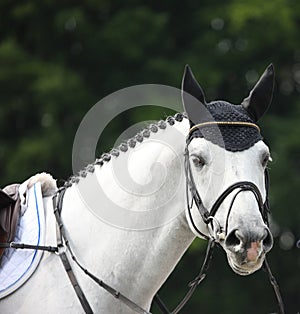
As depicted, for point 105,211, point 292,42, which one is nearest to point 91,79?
point 292,42

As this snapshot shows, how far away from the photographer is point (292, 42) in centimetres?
1407

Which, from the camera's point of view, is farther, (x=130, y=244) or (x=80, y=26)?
(x=80, y=26)

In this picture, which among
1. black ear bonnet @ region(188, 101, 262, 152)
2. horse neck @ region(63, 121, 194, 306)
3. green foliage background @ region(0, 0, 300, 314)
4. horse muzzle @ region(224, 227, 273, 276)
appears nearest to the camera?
horse muzzle @ region(224, 227, 273, 276)

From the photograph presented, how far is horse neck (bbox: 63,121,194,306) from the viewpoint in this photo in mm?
4555

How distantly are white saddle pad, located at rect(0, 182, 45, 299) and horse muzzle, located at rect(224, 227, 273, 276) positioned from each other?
3.89ft

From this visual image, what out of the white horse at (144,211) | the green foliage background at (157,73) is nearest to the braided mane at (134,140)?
the white horse at (144,211)

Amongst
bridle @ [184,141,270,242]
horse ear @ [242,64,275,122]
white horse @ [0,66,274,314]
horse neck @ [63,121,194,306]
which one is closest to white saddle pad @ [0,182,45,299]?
white horse @ [0,66,274,314]

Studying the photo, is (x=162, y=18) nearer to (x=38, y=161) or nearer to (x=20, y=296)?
(x=38, y=161)

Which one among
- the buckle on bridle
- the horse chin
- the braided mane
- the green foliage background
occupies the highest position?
the green foliage background

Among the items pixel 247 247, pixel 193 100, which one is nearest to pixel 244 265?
pixel 247 247

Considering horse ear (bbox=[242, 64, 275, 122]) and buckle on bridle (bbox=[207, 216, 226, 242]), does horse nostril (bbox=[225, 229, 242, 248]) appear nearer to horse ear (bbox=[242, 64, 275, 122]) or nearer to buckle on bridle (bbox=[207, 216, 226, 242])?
buckle on bridle (bbox=[207, 216, 226, 242])

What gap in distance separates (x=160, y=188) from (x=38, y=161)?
9184 millimetres

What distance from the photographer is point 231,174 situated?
13.8 ft

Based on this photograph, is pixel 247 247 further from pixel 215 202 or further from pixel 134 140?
pixel 134 140
